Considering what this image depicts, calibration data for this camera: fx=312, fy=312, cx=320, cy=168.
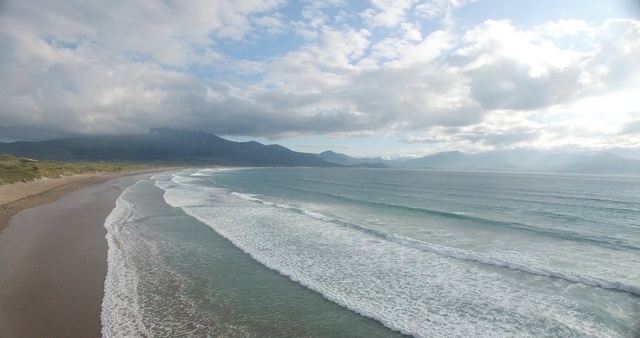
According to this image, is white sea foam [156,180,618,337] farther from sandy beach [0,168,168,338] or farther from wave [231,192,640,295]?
sandy beach [0,168,168,338]

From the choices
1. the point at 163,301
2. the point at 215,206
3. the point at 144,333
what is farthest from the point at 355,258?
the point at 215,206

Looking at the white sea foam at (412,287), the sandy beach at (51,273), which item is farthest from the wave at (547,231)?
the sandy beach at (51,273)

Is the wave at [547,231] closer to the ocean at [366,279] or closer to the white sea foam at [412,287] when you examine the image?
the ocean at [366,279]

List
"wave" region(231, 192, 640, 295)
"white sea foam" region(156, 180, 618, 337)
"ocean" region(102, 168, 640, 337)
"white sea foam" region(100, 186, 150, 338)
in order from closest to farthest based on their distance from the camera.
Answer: "white sea foam" region(100, 186, 150, 338) < "ocean" region(102, 168, 640, 337) < "white sea foam" region(156, 180, 618, 337) < "wave" region(231, 192, 640, 295)

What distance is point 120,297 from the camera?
8.27 meters

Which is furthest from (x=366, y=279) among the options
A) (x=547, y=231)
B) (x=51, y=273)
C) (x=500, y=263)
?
(x=547, y=231)

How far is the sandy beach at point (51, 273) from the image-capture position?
Result: 6762mm

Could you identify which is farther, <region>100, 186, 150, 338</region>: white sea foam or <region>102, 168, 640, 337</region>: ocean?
<region>102, 168, 640, 337</region>: ocean

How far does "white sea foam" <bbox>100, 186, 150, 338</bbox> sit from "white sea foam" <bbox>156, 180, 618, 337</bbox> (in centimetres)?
434

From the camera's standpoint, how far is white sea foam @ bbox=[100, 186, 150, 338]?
668cm

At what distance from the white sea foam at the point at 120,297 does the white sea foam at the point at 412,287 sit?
4336mm

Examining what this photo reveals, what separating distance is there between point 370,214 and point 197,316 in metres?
17.8

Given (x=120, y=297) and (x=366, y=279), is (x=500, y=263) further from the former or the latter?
(x=120, y=297)

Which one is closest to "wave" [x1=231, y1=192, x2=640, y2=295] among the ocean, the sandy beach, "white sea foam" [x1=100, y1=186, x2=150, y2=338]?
the ocean
